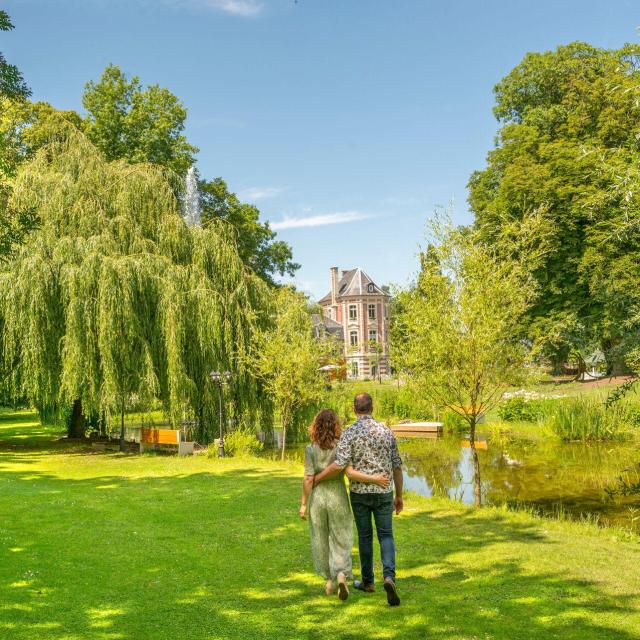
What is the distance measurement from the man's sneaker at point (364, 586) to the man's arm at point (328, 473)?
3.77ft

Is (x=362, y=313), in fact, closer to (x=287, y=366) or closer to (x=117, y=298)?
(x=287, y=366)

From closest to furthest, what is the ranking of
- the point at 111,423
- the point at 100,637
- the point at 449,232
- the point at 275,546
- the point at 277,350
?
the point at 100,637, the point at 275,546, the point at 449,232, the point at 111,423, the point at 277,350

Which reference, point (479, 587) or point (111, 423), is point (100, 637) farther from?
point (111, 423)

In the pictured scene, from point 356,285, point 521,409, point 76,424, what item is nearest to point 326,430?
point 76,424

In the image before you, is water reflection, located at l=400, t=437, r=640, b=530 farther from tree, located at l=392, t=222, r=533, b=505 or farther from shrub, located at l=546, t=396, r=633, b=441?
tree, located at l=392, t=222, r=533, b=505

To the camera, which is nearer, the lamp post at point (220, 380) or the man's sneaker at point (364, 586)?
the man's sneaker at point (364, 586)

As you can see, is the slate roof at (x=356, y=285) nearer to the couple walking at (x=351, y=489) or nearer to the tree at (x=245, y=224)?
the tree at (x=245, y=224)

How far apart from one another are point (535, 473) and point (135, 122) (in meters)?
22.8

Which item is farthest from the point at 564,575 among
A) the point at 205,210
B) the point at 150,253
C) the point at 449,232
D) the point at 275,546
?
the point at 205,210

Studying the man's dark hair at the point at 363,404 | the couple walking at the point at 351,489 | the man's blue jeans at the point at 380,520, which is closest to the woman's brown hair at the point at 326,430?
the couple walking at the point at 351,489

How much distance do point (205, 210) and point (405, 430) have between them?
1586cm

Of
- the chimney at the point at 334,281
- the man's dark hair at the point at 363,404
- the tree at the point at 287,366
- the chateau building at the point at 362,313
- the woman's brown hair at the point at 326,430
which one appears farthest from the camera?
the chimney at the point at 334,281

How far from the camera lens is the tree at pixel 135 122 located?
2855cm

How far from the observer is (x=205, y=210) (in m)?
32.4
